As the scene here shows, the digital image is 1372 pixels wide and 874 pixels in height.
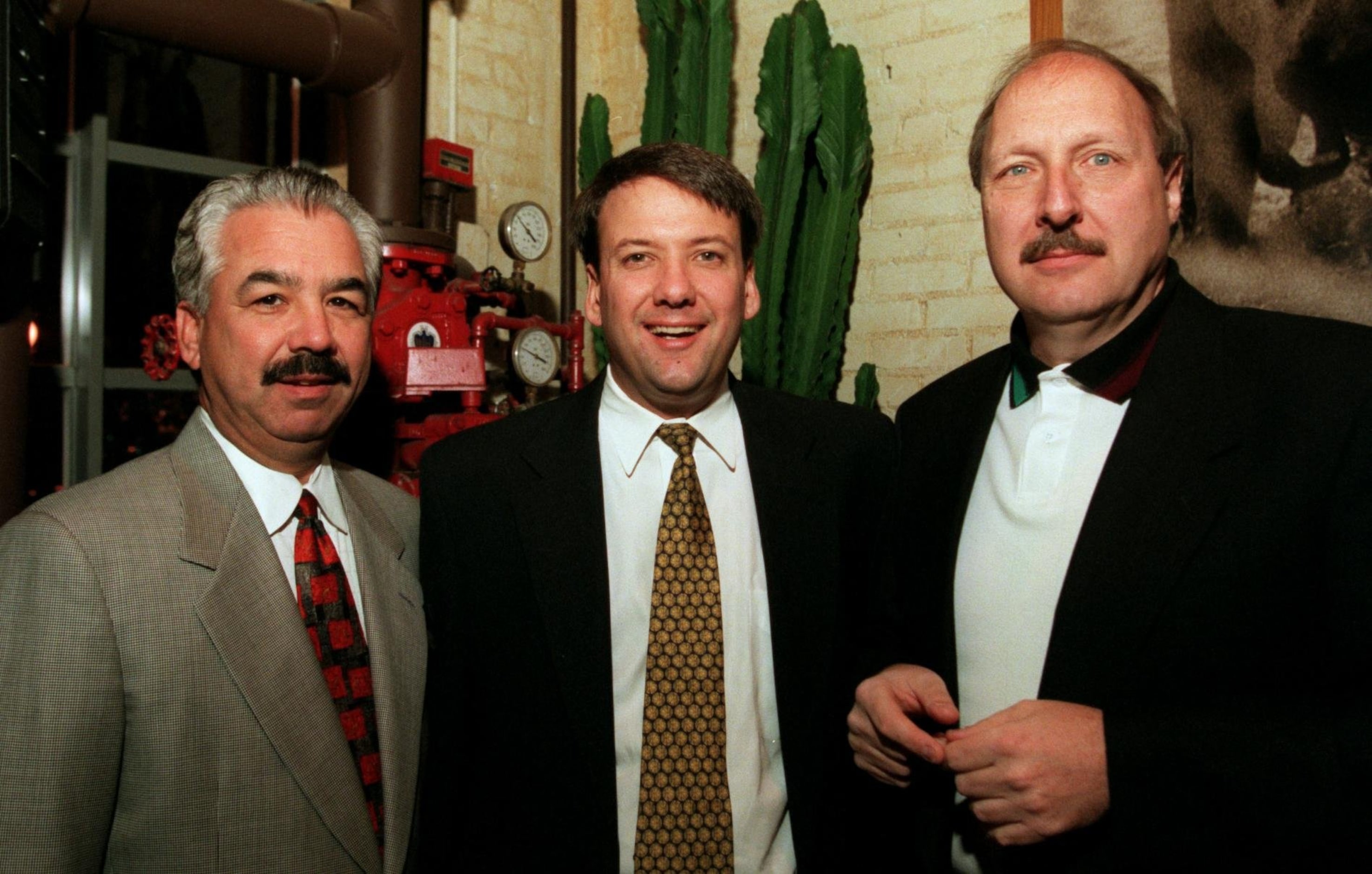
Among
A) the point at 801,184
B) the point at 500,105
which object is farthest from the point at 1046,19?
the point at 500,105

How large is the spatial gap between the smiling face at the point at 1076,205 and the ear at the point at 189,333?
1.33 m

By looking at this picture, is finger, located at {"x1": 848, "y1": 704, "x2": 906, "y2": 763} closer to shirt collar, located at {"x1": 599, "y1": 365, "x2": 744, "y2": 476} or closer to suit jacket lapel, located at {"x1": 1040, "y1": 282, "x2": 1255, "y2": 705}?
suit jacket lapel, located at {"x1": 1040, "y1": 282, "x2": 1255, "y2": 705}

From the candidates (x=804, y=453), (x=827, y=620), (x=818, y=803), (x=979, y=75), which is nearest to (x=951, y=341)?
(x=979, y=75)

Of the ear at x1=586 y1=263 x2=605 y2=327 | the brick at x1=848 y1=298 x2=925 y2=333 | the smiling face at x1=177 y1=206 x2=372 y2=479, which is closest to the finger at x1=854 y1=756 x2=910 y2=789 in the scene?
the ear at x1=586 y1=263 x2=605 y2=327

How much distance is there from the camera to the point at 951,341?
3000 mm

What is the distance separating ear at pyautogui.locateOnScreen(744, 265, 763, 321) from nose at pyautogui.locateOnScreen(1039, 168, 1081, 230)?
65cm

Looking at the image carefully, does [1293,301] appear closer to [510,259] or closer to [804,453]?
[804,453]

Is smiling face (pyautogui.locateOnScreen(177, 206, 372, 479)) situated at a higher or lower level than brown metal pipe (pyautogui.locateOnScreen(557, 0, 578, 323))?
lower

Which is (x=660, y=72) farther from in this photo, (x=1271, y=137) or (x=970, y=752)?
(x=970, y=752)

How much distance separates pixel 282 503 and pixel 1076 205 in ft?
4.35

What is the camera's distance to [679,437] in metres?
1.73

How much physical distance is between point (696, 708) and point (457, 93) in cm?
272

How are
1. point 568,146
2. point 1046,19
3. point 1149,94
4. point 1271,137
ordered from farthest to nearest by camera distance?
1. point 568,146
2. point 1046,19
3. point 1271,137
4. point 1149,94

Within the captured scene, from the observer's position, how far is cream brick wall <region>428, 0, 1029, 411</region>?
116 inches
